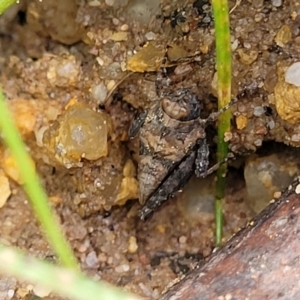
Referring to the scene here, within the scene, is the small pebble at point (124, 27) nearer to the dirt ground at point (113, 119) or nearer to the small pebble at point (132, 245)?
the dirt ground at point (113, 119)

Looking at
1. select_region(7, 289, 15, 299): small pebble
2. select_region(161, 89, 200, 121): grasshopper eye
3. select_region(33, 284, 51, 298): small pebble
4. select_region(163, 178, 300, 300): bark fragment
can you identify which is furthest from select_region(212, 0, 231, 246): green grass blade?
select_region(7, 289, 15, 299): small pebble

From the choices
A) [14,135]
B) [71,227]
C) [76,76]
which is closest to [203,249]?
[71,227]

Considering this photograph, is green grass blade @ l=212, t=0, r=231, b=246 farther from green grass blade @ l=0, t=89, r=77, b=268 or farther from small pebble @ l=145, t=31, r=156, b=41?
green grass blade @ l=0, t=89, r=77, b=268

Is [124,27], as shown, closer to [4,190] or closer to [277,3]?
[277,3]

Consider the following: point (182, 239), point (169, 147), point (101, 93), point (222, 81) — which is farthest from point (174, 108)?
point (182, 239)

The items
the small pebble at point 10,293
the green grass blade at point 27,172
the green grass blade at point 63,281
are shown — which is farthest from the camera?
the small pebble at point 10,293

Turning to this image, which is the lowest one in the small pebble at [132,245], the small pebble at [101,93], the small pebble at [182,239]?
the small pebble at [182,239]

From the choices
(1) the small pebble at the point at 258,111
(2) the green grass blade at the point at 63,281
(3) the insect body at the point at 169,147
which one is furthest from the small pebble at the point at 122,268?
(2) the green grass blade at the point at 63,281
